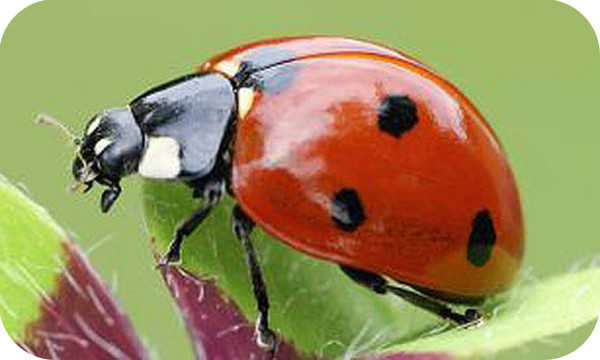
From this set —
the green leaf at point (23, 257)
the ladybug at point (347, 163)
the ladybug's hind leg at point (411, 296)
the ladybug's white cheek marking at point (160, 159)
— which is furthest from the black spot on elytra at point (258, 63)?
the green leaf at point (23, 257)

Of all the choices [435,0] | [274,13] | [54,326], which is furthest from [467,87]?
[54,326]

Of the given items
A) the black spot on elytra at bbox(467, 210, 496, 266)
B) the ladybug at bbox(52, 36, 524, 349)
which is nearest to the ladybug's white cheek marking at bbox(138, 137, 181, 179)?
the ladybug at bbox(52, 36, 524, 349)

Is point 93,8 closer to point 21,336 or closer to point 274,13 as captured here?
point 274,13

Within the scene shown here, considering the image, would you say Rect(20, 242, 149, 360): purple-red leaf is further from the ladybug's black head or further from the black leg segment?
the ladybug's black head

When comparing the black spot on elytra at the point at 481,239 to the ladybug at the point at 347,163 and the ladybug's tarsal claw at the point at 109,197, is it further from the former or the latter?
the ladybug's tarsal claw at the point at 109,197

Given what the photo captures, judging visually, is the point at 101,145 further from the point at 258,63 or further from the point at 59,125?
the point at 258,63

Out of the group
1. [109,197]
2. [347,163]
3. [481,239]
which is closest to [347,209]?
[347,163]
